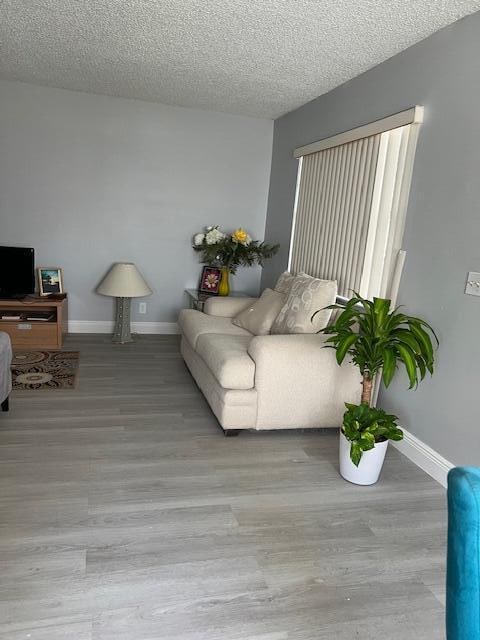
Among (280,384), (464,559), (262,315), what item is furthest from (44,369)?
(464,559)

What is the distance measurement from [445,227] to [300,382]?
1.19 m

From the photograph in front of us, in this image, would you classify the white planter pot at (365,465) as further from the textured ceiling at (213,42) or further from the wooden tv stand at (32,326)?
the wooden tv stand at (32,326)

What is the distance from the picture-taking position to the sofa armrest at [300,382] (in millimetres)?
2861

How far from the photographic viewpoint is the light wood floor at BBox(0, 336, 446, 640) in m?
1.59

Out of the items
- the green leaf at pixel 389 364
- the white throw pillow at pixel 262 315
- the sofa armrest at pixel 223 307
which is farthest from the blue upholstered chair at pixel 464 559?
the sofa armrest at pixel 223 307

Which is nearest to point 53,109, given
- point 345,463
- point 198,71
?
point 198,71

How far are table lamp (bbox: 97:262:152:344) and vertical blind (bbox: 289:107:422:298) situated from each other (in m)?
1.60

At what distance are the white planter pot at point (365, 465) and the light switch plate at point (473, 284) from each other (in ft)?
2.85

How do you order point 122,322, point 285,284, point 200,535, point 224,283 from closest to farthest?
point 200,535
point 285,284
point 122,322
point 224,283

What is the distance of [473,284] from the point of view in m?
2.39

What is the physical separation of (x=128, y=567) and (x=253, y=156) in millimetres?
4339

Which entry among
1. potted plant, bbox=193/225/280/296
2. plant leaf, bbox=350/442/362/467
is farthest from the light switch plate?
potted plant, bbox=193/225/280/296

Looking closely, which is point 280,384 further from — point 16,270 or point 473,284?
point 16,270

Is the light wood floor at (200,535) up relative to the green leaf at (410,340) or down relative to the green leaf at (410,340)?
down
